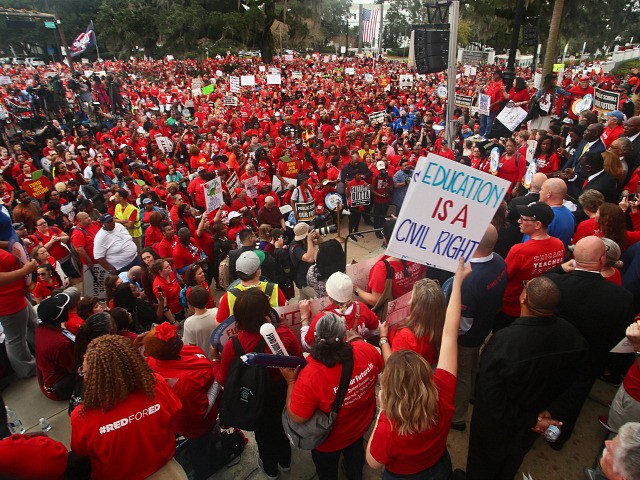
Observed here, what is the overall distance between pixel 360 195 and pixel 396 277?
171 inches

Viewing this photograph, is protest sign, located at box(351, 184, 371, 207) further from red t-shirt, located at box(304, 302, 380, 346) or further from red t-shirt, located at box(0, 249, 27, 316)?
red t-shirt, located at box(0, 249, 27, 316)

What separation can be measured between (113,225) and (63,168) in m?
4.54

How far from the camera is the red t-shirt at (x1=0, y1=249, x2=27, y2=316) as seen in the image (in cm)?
437

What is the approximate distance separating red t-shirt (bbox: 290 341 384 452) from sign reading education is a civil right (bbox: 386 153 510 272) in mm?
808

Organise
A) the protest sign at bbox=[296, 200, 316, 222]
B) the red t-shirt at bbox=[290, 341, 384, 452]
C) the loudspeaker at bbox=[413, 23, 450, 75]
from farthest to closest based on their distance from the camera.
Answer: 1. the loudspeaker at bbox=[413, 23, 450, 75]
2. the protest sign at bbox=[296, 200, 316, 222]
3. the red t-shirt at bbox=[290, 341, 384, 452]

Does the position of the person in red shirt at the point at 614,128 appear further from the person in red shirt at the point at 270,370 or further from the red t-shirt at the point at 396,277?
the person in red shirt at the point at 270,370

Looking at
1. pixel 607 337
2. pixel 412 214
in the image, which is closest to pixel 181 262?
pixel 412 214

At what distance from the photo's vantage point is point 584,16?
45.3 metres

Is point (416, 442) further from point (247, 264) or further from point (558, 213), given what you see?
point (558, 213)

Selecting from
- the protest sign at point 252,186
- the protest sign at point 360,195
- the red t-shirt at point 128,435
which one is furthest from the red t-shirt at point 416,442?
the protest sign at point 252,186

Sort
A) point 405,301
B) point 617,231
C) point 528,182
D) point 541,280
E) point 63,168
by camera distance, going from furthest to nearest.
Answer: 1. point 63,168
2. point 528,182
3. point 617,231
4. point 405,301
5. point 541,280

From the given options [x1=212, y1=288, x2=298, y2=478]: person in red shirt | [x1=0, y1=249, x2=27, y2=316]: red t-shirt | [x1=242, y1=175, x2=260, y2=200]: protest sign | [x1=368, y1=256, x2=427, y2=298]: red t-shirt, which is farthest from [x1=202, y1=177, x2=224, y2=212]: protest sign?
[x1=212, y1=288, x2=298, y2=478]: person in red shirt

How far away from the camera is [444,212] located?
2.82 meters

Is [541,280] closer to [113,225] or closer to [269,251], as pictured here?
[269,251]
